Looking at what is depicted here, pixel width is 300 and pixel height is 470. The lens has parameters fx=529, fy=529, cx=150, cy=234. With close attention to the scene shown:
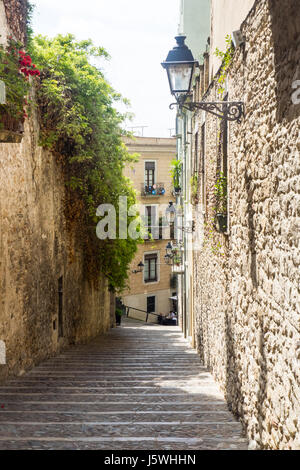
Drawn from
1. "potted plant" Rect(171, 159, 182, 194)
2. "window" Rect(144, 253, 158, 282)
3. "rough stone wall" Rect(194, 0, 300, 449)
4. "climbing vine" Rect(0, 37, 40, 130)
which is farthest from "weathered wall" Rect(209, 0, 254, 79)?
"window" Rect(144, 253, 158, 282)

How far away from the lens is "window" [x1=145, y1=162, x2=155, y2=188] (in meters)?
30.5

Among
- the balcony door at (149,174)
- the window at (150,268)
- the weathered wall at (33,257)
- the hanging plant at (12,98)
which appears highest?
the balcony door at (149,174)

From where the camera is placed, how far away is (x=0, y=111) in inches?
225

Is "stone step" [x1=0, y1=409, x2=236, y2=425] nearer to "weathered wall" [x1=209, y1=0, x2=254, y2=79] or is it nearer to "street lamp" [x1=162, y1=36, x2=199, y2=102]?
"street lamp" [x1=162, y1=36, x2=199, y2=102]

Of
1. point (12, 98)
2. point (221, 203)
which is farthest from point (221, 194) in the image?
point (12, 98)

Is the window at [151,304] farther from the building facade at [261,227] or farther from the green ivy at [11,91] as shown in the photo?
the green ivy at [11,91]

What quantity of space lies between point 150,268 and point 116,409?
25.8 m

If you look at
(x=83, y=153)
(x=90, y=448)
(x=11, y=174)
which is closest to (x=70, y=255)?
(x=83, y=153)

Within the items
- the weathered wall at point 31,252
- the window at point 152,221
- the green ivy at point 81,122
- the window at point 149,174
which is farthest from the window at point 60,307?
the window at point 149,174

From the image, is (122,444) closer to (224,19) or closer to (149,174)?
(224,19)

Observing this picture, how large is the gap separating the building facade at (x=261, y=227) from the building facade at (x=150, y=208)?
75.7 feet

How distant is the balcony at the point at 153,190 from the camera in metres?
30.2
